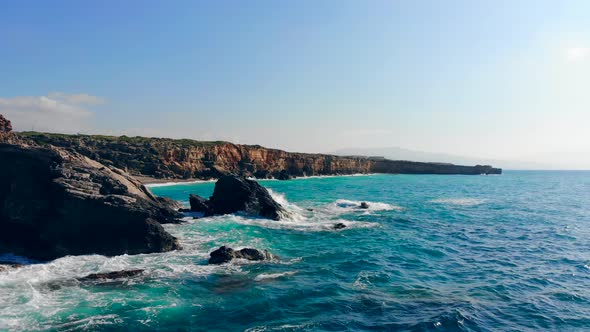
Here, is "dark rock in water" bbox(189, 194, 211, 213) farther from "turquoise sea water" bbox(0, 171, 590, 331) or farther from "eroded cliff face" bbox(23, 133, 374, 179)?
"eroded cliff face" bbox(23, 133, 374, 179)

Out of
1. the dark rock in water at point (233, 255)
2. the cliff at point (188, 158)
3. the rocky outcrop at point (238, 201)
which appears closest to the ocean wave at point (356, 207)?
the rocky outcrop at point (238, 201)

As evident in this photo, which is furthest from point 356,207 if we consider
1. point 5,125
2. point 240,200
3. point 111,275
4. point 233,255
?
point 5,125

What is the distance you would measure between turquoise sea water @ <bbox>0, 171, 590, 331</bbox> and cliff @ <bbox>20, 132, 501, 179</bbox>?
212 feet

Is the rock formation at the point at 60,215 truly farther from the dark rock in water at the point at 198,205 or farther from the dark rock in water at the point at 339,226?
the dark rock in water at the point at 198,205

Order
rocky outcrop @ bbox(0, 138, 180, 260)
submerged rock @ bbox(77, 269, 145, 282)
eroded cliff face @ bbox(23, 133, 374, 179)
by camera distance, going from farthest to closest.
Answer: eroded cliff face @ bbox(23, 133, 374, 179) → rocky outcrop @ bbox(0, 138, 180, 260) → submerged rock @ bbox(77, 269, 145, 282)

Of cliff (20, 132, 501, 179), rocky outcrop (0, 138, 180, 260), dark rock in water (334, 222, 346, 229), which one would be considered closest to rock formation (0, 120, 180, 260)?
rocky outcrop (0, 138, 180, 260)

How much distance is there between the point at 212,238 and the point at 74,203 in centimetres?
1092

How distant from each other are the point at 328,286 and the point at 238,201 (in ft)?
84.6

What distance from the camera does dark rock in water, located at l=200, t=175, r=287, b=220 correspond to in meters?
43.5

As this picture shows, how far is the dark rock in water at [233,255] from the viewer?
941 inches

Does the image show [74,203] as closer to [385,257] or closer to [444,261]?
[385,257]

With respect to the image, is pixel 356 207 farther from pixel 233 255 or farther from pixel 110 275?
pixel 110 275

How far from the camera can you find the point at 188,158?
10281cm

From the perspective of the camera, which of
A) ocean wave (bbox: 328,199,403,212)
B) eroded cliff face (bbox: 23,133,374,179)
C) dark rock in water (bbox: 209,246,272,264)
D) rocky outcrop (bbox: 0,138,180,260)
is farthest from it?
eroded cliff face (bbox: 23,133,374,179)
